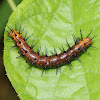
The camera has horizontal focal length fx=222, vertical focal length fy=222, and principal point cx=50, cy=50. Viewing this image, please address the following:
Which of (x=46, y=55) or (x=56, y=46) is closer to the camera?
(x=56, y=46)

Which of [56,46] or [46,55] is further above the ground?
[56,46]

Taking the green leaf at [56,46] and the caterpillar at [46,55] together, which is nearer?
the green leaf at [56,46]

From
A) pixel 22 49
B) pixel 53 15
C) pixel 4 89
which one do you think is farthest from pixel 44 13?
pixel 4 89

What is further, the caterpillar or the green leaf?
the caterpillar
